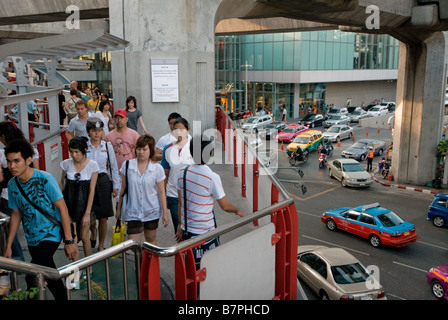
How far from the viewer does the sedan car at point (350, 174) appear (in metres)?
24.9

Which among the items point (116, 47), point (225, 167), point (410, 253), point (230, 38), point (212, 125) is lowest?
point (410, 253)

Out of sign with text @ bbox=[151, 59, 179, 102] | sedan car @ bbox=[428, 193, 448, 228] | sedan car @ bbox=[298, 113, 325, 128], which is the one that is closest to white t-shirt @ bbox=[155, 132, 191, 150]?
sign with text @ bbox=[151, 59, 179, 102]

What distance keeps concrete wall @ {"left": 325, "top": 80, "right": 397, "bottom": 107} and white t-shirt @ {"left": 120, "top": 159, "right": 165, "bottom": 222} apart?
5671cm

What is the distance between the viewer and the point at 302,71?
51.2 metres

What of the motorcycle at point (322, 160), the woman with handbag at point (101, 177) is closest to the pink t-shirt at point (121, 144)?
the woman with handbag at point (101, 177)

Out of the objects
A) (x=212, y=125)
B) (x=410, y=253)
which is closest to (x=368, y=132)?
(x=410, y=253)

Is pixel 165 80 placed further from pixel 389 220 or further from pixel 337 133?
pixel 337 133

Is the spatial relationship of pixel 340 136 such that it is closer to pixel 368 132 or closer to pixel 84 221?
pixel 368 132

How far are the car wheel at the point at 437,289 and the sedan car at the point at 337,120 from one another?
35.4 meters

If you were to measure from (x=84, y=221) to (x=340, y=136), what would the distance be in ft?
120

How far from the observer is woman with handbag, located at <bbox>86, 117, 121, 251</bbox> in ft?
17.9

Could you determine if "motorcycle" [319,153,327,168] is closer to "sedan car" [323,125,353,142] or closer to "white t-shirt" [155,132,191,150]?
"sedan car" [323,125,353,142]

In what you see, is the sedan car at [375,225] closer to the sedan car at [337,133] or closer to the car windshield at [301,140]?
the car windshield at [301,140]
